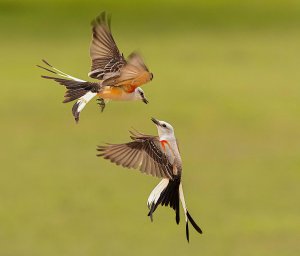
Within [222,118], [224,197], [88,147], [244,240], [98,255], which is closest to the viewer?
[98,255]

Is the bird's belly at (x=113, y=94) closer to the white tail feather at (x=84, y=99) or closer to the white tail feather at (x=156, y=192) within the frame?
the white tail feather at (x=84, y=99)

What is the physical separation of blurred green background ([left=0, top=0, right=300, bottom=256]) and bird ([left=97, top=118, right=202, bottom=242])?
19.1 feet

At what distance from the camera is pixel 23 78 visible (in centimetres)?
1283

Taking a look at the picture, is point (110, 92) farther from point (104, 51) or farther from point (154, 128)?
point (154, 128)

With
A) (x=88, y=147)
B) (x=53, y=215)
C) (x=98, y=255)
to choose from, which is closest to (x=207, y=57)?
(x=88, y=147)

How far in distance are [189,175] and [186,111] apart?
169 centimetres

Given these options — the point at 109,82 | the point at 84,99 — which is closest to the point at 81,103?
the point at 84,99

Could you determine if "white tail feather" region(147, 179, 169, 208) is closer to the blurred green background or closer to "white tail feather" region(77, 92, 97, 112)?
"white tail feather" region(77, 92, 97, 112)

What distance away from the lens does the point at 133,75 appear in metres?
2.22

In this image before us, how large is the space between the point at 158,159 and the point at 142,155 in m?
0.06

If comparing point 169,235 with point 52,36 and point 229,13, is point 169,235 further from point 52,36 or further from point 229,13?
point 229,13

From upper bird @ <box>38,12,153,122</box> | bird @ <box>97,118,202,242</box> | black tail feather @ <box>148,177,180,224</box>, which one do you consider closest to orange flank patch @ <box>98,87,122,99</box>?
upper bird @ <box>38,12,153,122</box>

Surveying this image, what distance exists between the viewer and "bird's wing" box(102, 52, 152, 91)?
2.16 meters

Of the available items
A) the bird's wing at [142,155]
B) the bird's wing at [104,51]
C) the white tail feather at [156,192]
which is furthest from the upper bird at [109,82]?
the white tail feather at [156,192]
